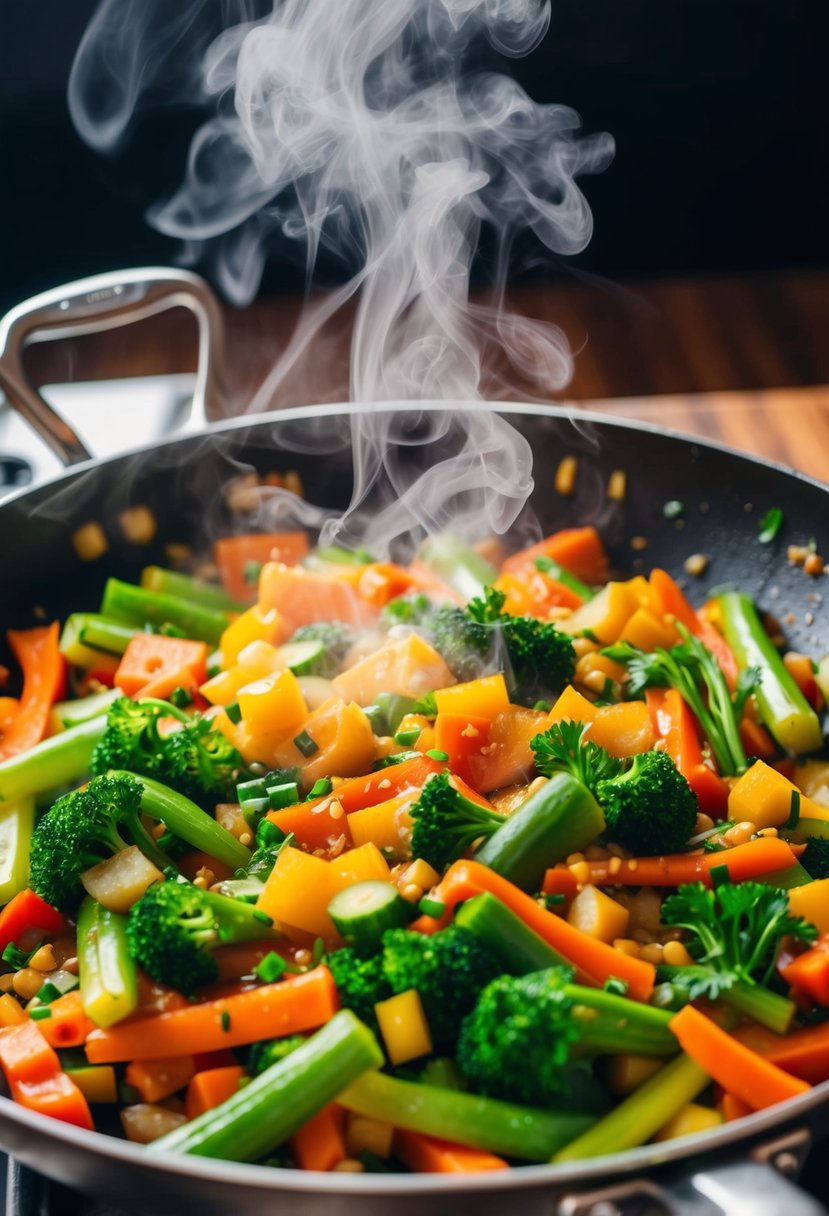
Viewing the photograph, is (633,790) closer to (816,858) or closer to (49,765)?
(816,858)

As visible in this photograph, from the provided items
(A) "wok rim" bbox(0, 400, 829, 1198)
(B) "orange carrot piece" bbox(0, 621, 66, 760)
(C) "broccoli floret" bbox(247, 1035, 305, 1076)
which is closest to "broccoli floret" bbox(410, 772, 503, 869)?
(C) "broccoli floret" bbox(247, 1035, 305, 1076)

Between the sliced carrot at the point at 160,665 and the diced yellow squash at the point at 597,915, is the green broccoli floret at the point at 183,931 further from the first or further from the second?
the sliced carrot at the point at 160,665

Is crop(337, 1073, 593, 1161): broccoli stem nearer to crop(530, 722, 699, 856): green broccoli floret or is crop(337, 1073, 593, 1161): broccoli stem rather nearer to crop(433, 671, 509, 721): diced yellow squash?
crop(530, 722, 699, 856): green broccoli floret

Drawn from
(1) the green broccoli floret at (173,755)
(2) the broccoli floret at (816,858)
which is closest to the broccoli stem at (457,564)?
(1) the green broccoli floret at (173,755)

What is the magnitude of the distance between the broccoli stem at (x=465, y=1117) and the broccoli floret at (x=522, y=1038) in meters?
0.04

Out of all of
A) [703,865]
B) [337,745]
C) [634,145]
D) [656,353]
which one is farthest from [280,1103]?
[634,145]

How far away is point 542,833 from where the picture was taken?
212 centimetres

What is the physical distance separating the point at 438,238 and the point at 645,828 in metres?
2.00

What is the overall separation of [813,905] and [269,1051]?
102cm

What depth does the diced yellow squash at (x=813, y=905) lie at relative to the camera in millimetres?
2113

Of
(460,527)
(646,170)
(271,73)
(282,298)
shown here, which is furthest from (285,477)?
(646,170)

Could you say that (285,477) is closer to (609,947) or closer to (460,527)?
(460,527)

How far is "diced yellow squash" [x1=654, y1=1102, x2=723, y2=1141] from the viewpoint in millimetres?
1854

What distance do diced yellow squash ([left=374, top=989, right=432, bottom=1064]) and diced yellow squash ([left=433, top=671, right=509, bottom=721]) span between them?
750mm
